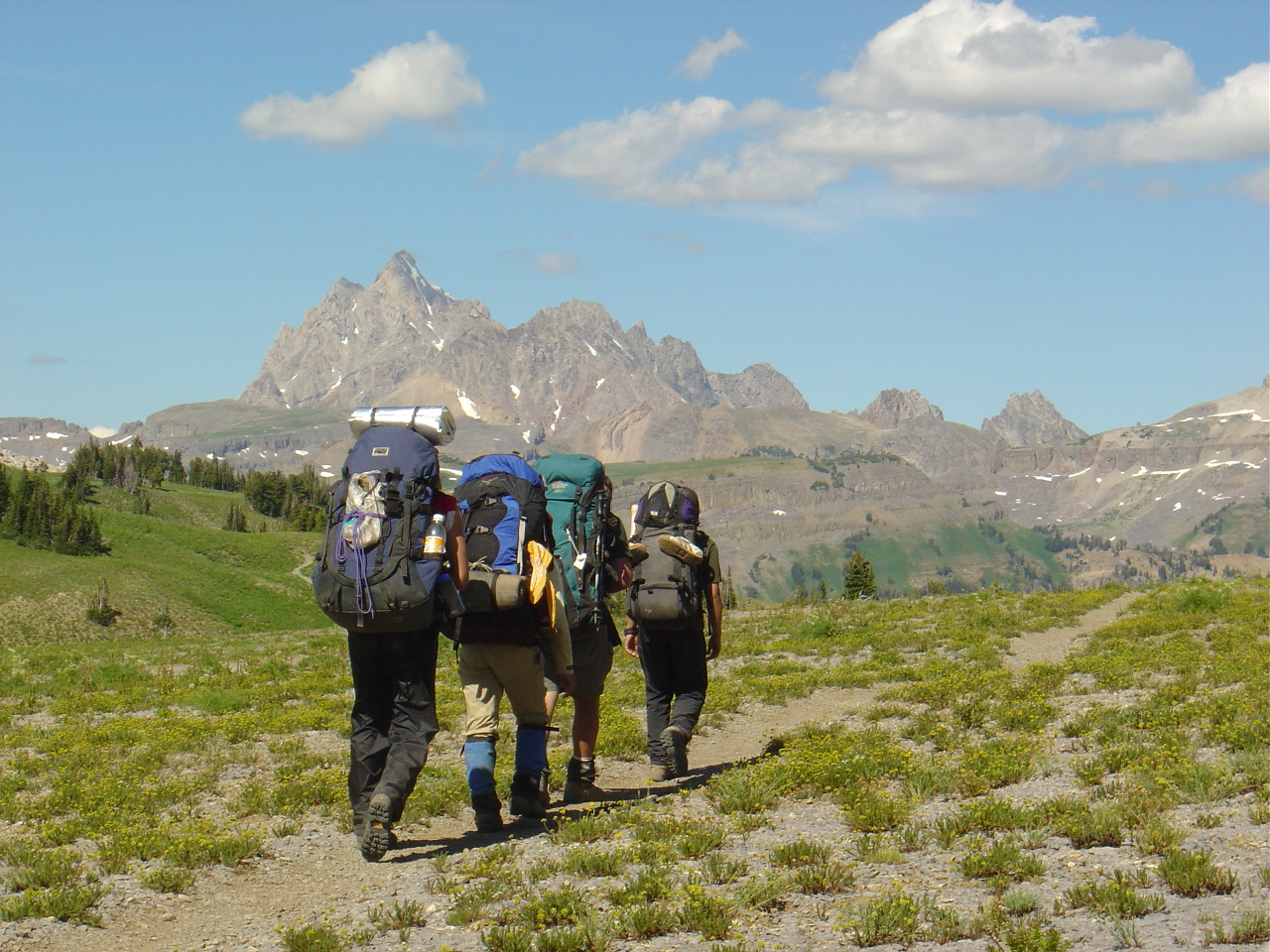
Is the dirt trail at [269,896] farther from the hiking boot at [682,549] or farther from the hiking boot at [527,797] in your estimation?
the hiking boot at [682,549]

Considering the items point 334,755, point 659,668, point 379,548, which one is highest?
point 379,548

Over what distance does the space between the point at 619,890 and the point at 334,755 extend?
689 cm

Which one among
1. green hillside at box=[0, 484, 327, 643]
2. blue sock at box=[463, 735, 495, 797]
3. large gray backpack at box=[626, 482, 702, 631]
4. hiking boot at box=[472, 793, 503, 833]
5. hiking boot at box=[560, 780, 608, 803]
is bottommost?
green hillside at box=[0, 484, 327, 643]

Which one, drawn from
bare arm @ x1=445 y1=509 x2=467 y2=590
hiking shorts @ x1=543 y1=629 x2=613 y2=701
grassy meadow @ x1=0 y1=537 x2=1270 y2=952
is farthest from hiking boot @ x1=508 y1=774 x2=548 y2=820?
bare arm @ x1=445 y1=509 x2=467 y2=590

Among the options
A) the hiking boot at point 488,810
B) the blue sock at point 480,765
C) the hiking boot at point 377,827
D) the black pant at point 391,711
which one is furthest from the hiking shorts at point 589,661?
the hiking boot at point 377,827

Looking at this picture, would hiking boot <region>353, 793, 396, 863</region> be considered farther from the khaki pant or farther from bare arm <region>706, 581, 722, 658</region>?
bare arm <region>706, 581, 722, 658</region>

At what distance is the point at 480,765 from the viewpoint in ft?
31.0

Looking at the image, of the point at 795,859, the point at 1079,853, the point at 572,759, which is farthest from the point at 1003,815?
the point at 572,759

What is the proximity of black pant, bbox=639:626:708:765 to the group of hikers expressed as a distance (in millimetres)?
16

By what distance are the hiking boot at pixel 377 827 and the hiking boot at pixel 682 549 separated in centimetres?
405

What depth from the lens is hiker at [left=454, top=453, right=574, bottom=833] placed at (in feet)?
30.3

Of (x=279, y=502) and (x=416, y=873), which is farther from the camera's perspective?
(x=279, y=502)

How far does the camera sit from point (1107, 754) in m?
10.1

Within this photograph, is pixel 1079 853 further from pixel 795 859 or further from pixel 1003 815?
pixel 795 859
